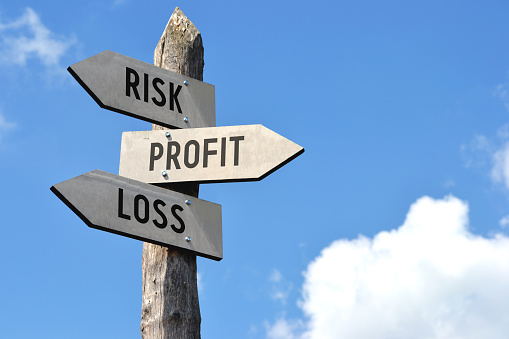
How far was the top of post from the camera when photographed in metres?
4.79

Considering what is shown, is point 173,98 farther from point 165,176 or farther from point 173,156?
point 165,176

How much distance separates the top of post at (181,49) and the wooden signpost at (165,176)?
136 mm

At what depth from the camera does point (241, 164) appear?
4.17 m

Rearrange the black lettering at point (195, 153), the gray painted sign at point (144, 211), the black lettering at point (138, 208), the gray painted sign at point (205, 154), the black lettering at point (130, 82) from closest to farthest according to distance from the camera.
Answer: the gray painted sign at point (144, 211) < the black lettering at point (138, 208) < the gray painted sign at point (205, 154) < the black lettering at point (195, 153) < the black lettering at point (130, 82)

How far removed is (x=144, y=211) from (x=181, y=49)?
52.6 inches

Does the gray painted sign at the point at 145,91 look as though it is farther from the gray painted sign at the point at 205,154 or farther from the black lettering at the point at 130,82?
the gray painted sign at the point at 205,154

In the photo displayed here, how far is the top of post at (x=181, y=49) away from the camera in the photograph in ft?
15.7

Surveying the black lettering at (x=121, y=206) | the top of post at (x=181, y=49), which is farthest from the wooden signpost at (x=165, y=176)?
the top of post at (x=181, y=49)

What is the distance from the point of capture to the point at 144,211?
402 centimetres

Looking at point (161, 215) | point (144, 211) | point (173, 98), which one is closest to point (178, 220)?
point (161, 215)

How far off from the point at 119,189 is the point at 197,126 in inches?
32.0

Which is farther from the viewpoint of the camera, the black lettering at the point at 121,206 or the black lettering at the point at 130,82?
the black lettering at the point at 130,82

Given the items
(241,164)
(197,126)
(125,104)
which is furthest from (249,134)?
(125,104)

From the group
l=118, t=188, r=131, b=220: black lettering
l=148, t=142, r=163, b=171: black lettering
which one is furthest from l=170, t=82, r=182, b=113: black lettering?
l=118, t=188, r=131, b=220: black lettering
